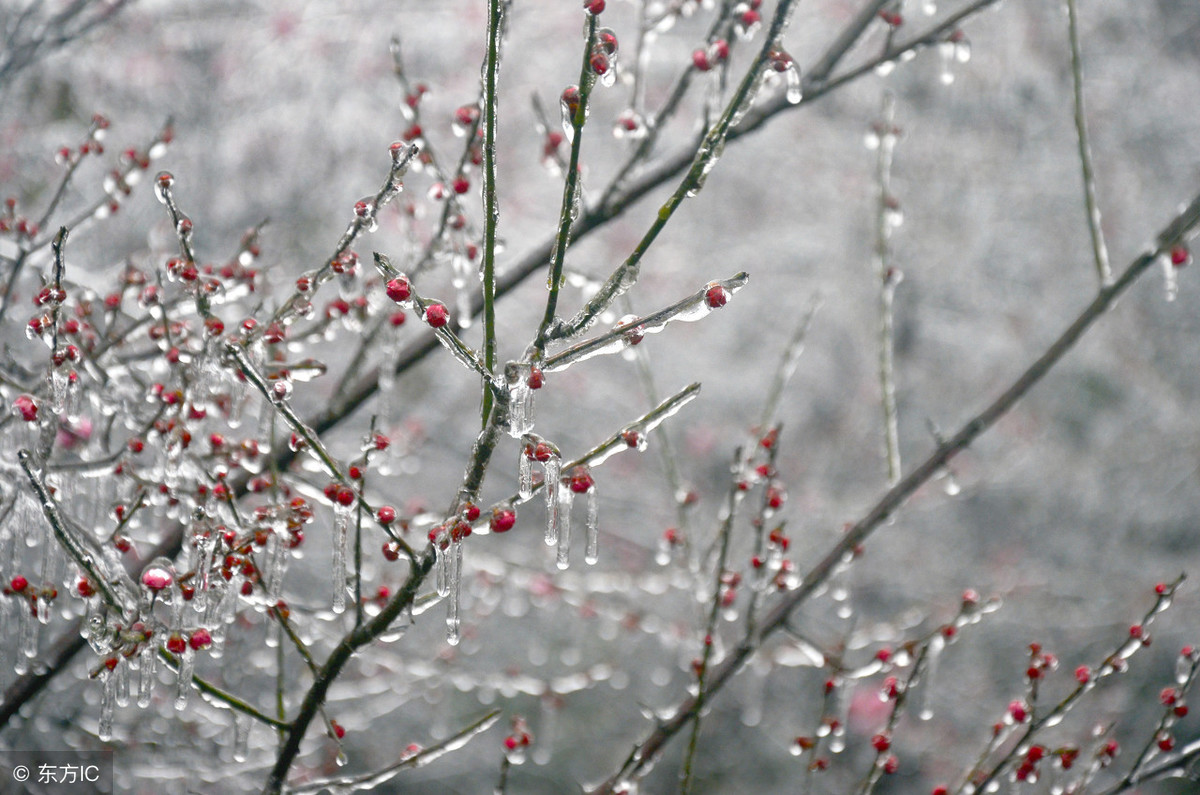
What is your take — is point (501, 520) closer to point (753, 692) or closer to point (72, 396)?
point (72, 396)

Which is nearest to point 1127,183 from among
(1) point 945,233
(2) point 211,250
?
(1) point 945,233

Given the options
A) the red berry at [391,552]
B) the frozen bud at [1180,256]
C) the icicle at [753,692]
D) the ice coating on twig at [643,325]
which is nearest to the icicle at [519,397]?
the ice coating on twig at [643,325]

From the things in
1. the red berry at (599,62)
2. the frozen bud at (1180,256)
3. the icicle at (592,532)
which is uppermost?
the frozen bud at (1180,256)

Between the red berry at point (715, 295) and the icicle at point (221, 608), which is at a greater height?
the red berry at point (715, 295)

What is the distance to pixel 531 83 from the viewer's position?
582 centimetres

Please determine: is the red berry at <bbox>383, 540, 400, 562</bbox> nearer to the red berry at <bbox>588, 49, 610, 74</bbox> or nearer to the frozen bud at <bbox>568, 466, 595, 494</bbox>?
the frozen bud at <bbox>568, 466, 595, 494</bbox>

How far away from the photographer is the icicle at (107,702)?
124cm

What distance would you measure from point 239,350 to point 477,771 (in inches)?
224

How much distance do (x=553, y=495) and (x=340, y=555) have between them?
13.8 inches

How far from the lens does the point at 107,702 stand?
127cm

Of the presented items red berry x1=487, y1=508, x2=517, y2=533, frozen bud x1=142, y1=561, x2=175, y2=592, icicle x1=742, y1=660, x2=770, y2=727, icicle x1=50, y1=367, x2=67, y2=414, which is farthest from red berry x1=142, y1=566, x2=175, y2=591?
icicle x1=742, y1=660, x2=770, y2=727

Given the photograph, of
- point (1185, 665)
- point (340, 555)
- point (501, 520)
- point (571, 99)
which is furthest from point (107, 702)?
point (1185, 665)

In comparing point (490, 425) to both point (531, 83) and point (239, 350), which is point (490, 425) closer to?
point (239, 350)

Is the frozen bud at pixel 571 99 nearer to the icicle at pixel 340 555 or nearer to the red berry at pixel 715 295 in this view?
the red berry at pixel 715 295
